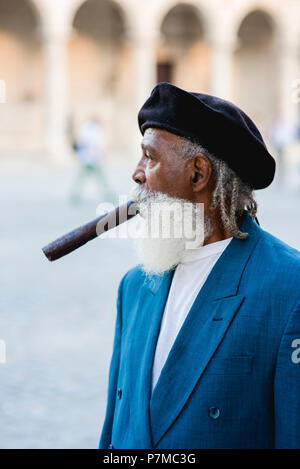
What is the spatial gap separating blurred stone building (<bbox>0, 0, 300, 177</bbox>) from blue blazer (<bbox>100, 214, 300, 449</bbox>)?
22237mm

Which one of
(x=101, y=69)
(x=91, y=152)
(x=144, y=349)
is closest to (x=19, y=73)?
(x=101, y=69)

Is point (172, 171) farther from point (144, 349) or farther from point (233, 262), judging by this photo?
point (144, 349)

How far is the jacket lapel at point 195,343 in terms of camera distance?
1.67m

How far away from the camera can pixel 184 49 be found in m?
29.8

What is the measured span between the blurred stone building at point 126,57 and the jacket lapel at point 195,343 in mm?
22260

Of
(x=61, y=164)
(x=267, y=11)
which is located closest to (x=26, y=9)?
(x=61, y=164)

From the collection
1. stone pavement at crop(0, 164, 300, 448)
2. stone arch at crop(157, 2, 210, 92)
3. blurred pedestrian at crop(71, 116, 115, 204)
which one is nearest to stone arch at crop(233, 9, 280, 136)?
stone arch at crop(157, 2, 210, 92)

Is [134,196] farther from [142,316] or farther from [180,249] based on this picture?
[142,316]

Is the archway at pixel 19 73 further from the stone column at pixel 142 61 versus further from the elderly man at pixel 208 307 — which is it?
the elderly man at pixel 208 307

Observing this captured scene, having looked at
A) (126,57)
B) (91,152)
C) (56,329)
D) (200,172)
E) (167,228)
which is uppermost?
(126,57)

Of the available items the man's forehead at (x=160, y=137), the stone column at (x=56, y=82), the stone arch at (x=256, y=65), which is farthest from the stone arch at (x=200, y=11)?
the man's forehead at (x=160, y=137)

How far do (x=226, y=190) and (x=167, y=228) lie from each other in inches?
7.6

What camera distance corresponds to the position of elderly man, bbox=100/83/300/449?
162 cm
